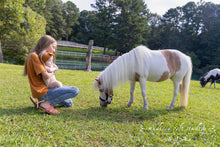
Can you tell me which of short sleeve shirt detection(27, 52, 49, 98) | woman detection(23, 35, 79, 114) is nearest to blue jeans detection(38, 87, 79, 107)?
woman detection(23, 35, 79, 114)

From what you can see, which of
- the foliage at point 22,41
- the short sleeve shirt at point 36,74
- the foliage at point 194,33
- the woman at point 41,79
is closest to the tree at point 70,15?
the foliage at point 194,33

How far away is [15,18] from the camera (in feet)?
48.4

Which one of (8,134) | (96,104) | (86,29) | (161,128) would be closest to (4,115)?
(8,134)

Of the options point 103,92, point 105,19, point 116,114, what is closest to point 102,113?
point 116,114

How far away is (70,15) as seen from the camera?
50.3 m

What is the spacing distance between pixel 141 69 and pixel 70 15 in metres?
53.7

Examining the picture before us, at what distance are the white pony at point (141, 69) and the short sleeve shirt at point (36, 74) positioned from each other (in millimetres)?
1132

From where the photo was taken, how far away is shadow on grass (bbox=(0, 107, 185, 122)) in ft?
9.62

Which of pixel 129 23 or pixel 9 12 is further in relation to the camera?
pixel 129 23

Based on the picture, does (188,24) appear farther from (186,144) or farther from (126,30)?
(186,144)

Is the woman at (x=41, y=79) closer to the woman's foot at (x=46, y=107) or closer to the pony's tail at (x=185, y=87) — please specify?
the woman's foot at (x=46, y=107)

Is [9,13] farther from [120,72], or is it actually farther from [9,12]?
[120,72]

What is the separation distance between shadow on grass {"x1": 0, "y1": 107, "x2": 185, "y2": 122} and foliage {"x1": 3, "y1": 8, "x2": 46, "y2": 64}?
17777 mm

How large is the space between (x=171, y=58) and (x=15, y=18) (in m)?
17.0
